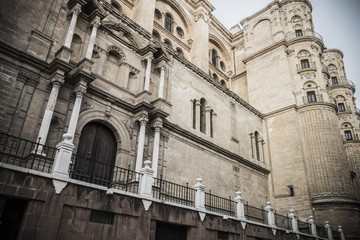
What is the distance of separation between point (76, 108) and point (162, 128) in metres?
5.41

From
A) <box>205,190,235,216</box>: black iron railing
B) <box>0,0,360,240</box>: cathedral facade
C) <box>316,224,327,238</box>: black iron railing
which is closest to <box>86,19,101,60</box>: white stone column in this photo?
<box>0,0,360,240</box>: cathedral facade

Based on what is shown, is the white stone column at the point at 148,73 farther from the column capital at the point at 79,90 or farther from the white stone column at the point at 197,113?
the white stone column at the point at 197,113

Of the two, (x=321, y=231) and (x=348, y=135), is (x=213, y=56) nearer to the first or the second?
(x=348, y=135)

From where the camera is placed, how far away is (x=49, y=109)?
11.4m

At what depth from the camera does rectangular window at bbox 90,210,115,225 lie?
346 inches

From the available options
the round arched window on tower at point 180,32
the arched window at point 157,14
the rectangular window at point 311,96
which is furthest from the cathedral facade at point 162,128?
the arched window at point 157,14

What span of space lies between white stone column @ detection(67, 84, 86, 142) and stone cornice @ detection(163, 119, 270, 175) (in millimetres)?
5384

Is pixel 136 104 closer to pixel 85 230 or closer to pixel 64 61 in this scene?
pixel 64 61

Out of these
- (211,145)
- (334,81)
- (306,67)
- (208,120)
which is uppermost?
(334,81)

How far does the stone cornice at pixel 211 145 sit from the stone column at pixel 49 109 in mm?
6429

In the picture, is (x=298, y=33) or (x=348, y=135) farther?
(x=348, y=135)

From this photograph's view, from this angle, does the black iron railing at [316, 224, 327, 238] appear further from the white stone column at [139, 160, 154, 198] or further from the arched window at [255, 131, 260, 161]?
the white stone column at [139, 160, 154, 198]

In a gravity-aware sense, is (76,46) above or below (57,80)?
above

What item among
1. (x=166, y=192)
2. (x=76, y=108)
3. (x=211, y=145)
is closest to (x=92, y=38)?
(x=76, y=108)
